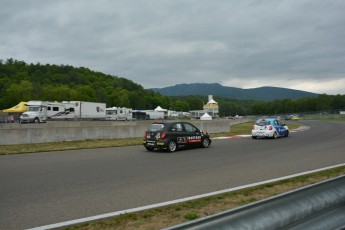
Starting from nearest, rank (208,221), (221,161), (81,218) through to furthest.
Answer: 1. (208,221)
2. (81,218)
3. (221,161)

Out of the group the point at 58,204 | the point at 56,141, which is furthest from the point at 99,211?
the point at 56,141

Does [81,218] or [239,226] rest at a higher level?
[239,226]

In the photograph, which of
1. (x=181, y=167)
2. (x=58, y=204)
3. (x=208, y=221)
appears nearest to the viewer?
(x=208, y=221)

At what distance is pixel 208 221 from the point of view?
2.88 metres

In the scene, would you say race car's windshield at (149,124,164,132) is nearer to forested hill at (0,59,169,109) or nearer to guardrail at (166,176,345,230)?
guardrail at (166,176,345,230)

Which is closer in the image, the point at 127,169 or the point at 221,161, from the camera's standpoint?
the point at 127,169

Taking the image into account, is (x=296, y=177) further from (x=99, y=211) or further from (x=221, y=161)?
(x=99, y=211)

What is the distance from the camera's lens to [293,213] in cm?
359

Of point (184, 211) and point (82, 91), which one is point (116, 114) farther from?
point (184, 211)

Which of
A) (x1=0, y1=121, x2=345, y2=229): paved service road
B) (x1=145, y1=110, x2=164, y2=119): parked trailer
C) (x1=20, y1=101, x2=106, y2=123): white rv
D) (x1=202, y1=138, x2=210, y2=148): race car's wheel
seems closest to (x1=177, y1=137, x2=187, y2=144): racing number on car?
(x1=202, y1=138, x2=210, y2=148): race car's wheel

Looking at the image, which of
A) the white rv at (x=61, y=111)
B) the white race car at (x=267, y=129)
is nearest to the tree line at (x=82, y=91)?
the white rv at (x=61, y=111)

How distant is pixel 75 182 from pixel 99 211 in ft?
9.41

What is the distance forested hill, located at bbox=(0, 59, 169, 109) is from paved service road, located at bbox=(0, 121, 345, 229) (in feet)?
331

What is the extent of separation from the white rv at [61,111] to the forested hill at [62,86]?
57.0 metres
